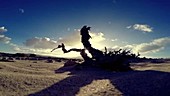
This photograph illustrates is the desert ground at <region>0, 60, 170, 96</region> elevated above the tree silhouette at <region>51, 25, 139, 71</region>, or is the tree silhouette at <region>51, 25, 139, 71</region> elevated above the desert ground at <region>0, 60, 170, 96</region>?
the tree silhouette at <region>51, 25, 139, 71</region>

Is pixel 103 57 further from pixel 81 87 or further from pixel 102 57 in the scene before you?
pixel 81 87

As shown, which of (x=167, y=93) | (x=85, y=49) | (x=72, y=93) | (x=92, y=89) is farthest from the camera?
(x=85, y=49)

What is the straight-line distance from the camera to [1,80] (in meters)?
12.4

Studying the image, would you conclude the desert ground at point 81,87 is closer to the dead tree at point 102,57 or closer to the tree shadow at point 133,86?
the tree shadow at point 133,86

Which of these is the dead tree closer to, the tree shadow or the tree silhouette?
the tree silhouette

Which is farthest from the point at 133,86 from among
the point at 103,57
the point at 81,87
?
the point at 103,57

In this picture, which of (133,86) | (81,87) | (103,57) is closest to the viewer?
(133,86)

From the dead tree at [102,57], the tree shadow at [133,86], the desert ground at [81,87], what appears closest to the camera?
the tree shadow at [133,86]

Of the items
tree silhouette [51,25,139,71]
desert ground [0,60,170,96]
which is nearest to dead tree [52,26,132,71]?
tree silhouette [51,25,139,71]

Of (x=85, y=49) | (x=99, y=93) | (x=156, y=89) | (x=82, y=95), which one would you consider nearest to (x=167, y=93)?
(x=156, y=89)

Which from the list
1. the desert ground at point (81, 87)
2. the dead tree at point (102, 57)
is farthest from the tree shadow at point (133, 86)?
the dead tree at point (102, 57)

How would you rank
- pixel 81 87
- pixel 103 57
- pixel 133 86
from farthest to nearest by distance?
1. pixel 103 57
2. pixel 81 87
3. pixel 133 86

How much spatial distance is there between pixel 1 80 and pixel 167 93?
7.06 m

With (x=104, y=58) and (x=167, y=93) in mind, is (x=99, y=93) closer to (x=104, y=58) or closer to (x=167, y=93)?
(x=167, y=93)
